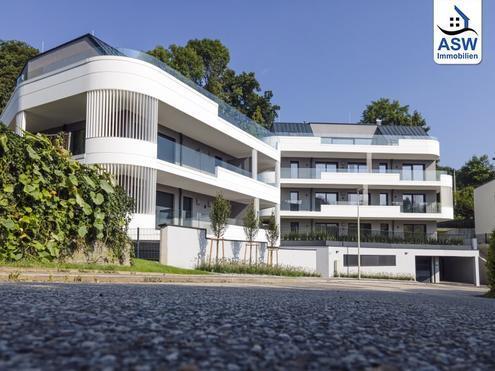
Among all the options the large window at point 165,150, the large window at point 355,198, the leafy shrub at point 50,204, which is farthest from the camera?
the large window at point 355,198

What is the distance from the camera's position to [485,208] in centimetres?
4556

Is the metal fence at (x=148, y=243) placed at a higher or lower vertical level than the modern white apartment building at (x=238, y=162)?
lower

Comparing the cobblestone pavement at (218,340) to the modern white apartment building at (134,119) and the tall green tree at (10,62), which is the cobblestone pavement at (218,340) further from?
the tall green tree at (10,62)

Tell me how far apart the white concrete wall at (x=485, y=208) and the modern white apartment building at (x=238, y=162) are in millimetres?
4304

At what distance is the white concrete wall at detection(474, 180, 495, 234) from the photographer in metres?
43.6

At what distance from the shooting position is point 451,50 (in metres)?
20.8

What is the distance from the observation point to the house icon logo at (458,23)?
19.7 meters

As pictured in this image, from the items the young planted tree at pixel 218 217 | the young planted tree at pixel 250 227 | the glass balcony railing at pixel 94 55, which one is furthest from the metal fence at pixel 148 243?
the glass balcony railing at pixel 94 55

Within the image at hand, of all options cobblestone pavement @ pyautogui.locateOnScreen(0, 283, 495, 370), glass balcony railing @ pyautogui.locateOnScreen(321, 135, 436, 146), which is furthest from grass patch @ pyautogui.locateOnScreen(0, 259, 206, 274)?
glass balcony railing @ pyautogui.locateOnScreen(321, 135, 436, 146)

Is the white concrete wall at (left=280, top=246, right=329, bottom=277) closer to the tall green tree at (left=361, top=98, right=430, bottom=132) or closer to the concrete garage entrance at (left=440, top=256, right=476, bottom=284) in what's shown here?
the concrete garage entrance at (left=440, top=256, right=476, bottom=284)

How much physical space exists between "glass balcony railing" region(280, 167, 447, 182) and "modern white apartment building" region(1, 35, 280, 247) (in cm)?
1287

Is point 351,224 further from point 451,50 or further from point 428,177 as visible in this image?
point 451,50

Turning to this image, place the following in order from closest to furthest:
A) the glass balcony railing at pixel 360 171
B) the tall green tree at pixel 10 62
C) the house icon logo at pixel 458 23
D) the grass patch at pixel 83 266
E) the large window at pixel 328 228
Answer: the grass patch at pixel 83 266 → the house icon logo at pixel 458 23 → the tall green tree at pixel 10 62 → the large window at pixel 328 228 → the glass balcony railing at pixel 360 171

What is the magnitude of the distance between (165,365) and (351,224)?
142ft
